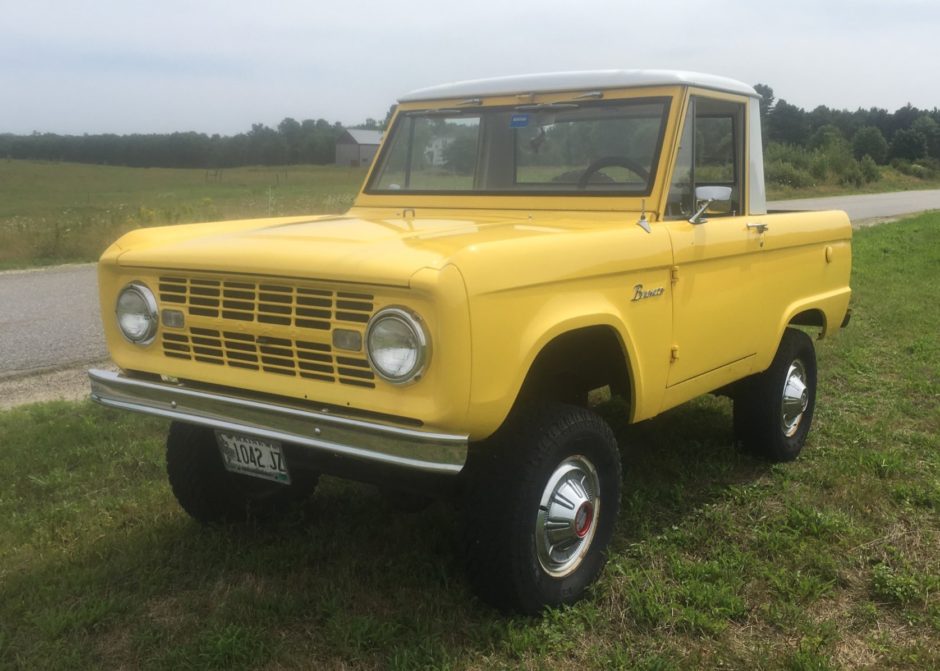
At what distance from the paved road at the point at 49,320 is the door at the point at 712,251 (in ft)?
17.2

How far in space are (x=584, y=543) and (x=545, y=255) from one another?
113 cm

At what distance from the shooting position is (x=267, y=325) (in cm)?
288

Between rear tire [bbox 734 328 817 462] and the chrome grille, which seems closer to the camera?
the chrome grille

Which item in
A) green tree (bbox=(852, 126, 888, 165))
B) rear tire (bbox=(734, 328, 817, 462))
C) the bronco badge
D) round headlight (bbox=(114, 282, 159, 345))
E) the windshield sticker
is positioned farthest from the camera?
green tree (bbox=(852, 126, 888, 165))

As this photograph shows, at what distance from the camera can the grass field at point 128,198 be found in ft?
47.9

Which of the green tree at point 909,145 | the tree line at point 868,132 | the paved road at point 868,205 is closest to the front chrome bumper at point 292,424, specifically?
the paved road at point 868,205

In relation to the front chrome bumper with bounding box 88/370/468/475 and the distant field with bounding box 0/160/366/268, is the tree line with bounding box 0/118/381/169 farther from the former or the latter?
the front chrome bumper with bounding box 88/370/468/475

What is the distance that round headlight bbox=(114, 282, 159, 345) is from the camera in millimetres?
3189

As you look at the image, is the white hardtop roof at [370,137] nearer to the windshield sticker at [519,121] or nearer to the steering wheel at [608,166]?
the windshield sticker at [519,121]

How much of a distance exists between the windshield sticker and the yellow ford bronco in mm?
21

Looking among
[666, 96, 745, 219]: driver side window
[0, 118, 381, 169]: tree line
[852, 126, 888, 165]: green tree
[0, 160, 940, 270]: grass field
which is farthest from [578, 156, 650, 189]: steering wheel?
[0, 118, 381, 169]: tree line

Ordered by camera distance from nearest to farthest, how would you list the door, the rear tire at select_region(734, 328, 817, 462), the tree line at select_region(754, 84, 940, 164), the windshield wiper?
the door, the windshield wiper, the rear tire at select_region(734, 328, 817, 462), the tree line at select_region(754, 84, 940, 164)

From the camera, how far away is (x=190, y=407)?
3.04 meters

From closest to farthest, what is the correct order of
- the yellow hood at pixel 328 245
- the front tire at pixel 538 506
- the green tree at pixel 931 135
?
the yellow hood at pixel 328 245 → the front tire at pixel 538 506 → the green tree at pixel 931 135
